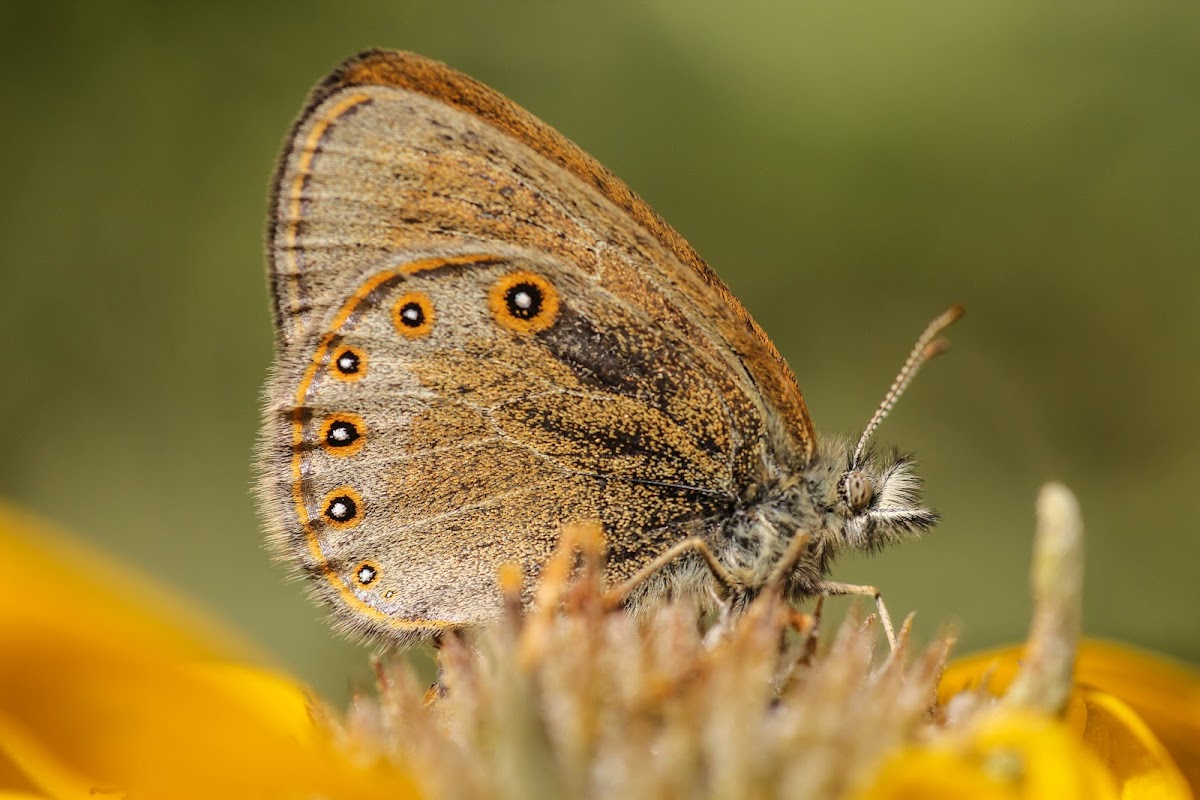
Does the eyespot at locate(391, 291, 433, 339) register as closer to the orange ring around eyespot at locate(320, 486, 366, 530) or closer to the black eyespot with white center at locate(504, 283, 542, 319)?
the black eyespot with white center at locate(504, 283, 542, 319)

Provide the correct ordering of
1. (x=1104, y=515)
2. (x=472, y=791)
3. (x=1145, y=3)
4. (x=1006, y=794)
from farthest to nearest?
1. (x=1104, y=515)
2. (x=1145, y=3)
3. (x=472, y=791)
4. (x=1006, y=794)

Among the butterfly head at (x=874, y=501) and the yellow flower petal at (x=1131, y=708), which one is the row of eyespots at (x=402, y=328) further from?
the yellow flower petal at (x=1131, y=708)

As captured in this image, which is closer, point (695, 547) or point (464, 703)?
point (464, 703)

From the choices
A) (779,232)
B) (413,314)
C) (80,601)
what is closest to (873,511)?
(413,314)

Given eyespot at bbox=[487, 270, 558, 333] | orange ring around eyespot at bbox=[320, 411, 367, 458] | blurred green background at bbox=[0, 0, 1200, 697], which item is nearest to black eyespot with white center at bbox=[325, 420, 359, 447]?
orange ring around eyespot at bbox=[320, 411, 367, 458]

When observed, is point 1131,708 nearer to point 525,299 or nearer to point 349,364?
point 525,299

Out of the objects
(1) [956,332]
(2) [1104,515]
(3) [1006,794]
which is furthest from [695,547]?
(1) [956,332]

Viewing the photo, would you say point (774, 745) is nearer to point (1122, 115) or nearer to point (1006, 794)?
point (1006, 794)
